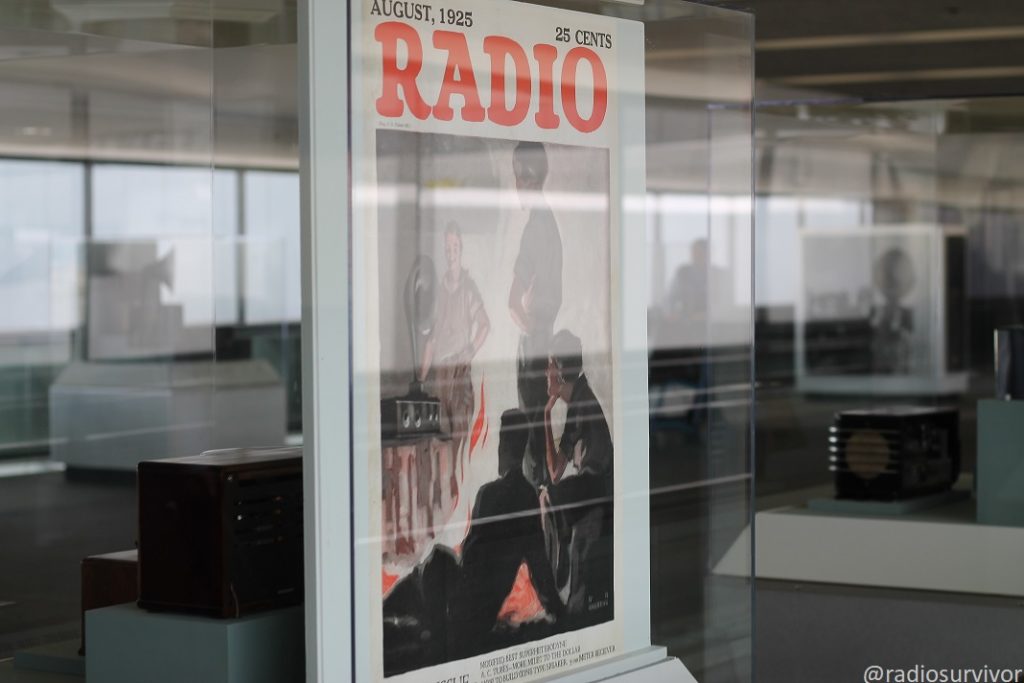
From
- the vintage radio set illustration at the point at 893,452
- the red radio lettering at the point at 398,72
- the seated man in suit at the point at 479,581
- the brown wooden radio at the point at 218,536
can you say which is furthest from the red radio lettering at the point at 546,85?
the vintage radio set illustration at the point at 893,452

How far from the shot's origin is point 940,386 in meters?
10.1

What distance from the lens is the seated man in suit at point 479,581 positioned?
118 inches

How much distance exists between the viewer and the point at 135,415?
11.1m

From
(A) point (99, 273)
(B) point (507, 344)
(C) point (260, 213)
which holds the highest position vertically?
(C) point (260, 213)

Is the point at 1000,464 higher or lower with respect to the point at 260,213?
lower

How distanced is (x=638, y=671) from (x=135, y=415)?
26.8 ft

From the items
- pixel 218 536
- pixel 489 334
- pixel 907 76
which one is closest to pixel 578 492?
pixel 489 334

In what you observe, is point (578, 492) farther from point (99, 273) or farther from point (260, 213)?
point (99, 273)

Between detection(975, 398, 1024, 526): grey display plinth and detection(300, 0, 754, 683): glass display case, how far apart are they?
8.66ft

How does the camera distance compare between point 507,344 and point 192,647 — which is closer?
point 192,647

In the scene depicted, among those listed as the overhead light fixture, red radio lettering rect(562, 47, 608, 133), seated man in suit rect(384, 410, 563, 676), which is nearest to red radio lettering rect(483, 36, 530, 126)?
red radio lettering rect(562, 47, 608, 133)

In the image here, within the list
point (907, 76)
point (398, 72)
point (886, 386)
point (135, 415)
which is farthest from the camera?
point (135, 415)

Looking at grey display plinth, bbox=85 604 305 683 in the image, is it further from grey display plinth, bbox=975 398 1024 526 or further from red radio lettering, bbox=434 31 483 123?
grey display plinth, bbox=975 398 1024 526

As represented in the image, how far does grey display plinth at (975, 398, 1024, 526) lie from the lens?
6.25m
